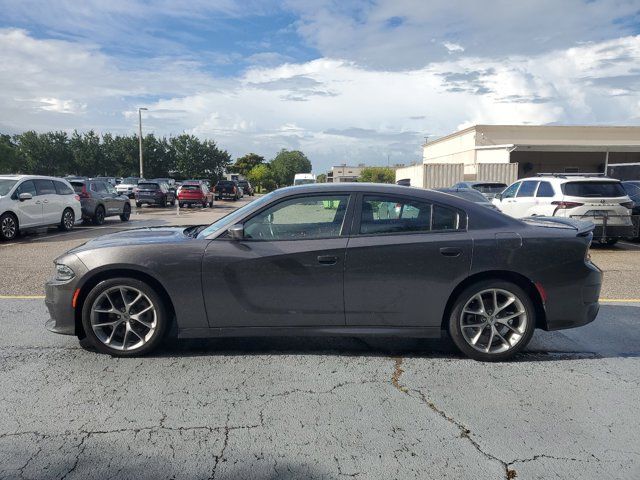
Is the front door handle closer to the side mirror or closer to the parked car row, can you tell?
the side mirror

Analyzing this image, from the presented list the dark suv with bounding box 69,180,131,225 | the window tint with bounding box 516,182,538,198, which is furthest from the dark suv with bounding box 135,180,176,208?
the window tint with bounding box 516,182,538,198

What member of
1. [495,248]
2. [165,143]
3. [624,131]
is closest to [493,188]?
[495,248]

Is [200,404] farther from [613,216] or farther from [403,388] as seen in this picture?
[613,216]

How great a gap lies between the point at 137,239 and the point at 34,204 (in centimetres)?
1080

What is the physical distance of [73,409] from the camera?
3482 millimetres

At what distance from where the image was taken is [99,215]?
1803 cm

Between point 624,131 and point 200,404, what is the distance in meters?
42.5

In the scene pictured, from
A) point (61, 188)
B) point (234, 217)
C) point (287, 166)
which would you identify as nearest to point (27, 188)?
point (61, 188)

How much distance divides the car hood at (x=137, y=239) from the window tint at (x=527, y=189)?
994 cm

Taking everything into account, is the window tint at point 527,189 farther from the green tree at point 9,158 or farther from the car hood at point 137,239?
the green tree at point 9,158

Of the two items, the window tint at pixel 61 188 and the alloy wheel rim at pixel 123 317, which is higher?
the window tint at pixel 61 188

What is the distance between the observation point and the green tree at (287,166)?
280ft

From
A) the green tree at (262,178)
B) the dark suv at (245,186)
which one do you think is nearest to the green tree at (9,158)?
the dark suv at (245,186)

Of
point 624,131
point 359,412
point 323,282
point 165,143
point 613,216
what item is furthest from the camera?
point 165,143
